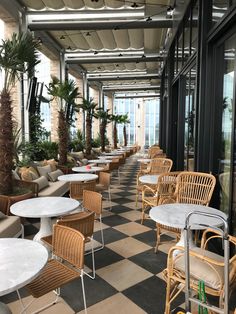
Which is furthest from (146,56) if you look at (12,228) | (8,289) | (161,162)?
(8,289)

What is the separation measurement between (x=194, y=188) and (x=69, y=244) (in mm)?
1911

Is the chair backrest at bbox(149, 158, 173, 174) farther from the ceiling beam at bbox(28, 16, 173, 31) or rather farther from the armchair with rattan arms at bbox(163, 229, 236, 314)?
the armchair with rattan arms at bbox(163, 229, 236, 314)

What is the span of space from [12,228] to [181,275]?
2137 mm

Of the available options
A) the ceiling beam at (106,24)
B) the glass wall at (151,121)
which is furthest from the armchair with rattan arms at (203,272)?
the glass wall at (151,121)

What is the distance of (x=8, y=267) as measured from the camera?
5.32 ft

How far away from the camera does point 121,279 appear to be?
109 inches

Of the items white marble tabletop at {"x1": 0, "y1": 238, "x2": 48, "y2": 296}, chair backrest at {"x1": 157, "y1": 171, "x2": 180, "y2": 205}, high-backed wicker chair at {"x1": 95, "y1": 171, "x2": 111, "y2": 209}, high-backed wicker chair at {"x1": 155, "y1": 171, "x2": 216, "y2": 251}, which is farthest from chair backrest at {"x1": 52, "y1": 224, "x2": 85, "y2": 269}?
high-backed wicker chair at {"x1": 95, "y1": 171, "x2": 111, "y2": 209}

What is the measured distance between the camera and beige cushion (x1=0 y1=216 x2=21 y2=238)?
3104 mm

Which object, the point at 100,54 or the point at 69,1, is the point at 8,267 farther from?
the point at 100,54

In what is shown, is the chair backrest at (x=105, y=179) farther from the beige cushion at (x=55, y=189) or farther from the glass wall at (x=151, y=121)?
the glass wall at (x=151, y=121)

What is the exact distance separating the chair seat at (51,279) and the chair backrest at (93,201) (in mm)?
1036

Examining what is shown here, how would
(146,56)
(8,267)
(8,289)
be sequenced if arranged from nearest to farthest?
(8,289) → (8,267) → (146,56)

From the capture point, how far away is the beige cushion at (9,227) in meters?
3.10

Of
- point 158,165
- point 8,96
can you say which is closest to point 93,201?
point 8,96
